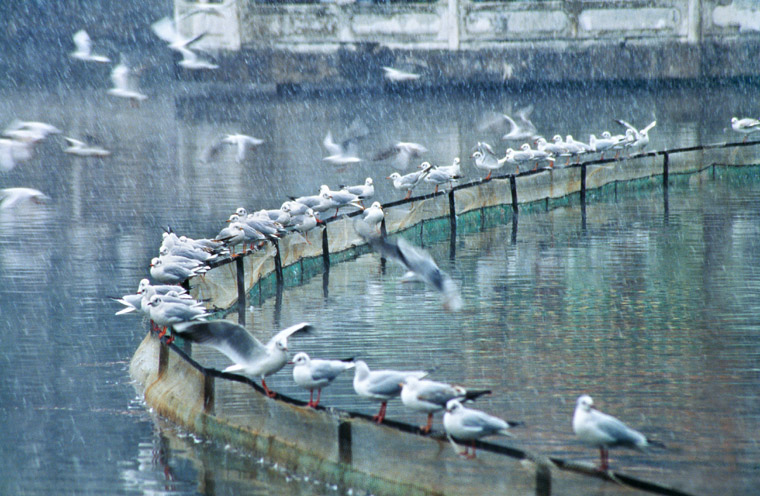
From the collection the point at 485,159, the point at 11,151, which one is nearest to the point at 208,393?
the point at 11,151

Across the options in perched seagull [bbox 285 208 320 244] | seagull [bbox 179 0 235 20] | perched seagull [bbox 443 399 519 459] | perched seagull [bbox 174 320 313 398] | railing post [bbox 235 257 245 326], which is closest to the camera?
perched seagull [bbox 443 399 519 459]

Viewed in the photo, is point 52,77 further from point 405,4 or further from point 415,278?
point 415,278

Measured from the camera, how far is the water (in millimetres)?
9805

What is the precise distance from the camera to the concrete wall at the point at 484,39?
50656mm

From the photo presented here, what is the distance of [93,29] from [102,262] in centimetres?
4743

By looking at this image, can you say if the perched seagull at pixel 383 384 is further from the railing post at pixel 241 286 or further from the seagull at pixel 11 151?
the seagull at pixel 11 151

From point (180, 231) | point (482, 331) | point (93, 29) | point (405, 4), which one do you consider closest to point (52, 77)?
point (93, 29)

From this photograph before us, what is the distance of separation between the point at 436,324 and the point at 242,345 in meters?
4.94

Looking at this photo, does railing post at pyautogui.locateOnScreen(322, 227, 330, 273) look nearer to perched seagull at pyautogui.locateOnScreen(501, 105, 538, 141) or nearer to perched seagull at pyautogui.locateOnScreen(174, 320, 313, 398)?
perched seagull at pyautogui.locateOnScreen(174, 320, 313, 398)

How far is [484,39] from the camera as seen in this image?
5172 cm

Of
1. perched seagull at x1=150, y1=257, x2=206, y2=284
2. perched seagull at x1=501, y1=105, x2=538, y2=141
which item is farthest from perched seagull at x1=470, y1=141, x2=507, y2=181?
perched seagull at x1=150, y1=257, x2=206, y2=284

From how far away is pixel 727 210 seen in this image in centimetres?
2308

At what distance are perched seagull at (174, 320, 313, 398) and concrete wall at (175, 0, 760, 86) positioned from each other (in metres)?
43.1

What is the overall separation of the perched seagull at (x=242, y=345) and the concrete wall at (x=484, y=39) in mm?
43065
